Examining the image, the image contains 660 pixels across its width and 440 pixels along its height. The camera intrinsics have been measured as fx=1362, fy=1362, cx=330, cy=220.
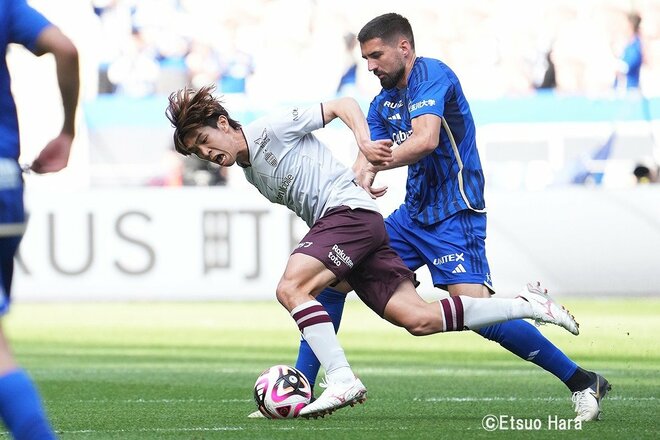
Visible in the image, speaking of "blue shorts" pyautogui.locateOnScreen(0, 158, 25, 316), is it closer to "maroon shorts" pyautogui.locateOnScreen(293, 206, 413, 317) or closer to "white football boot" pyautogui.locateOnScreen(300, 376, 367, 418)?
"white football boot" pyautogui.locateOnScreen(300, 376, 367, 418)

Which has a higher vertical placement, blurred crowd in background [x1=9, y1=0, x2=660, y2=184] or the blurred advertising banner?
blurred crowd in background [x1=9, y1=0, x2=660, y2=184]

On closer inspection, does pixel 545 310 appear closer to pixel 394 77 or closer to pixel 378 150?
pixel 378 150

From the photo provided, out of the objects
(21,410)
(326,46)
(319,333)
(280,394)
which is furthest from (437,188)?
(326,46)

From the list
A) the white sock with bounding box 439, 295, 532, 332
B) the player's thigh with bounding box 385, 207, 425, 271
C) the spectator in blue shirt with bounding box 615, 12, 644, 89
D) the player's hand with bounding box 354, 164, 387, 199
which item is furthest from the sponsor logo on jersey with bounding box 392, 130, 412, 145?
the spectator in blue shirt with bounding box 615, 12, 644, 89

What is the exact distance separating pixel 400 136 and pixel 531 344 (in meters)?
1.36

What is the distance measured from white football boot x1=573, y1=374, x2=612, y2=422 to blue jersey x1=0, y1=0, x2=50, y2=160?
3582mm

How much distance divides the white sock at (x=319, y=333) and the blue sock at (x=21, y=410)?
8.27 feet

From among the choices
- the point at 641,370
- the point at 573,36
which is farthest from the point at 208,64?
the point at 641,370

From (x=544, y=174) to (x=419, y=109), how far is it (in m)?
11.9

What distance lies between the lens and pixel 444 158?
7.43 m

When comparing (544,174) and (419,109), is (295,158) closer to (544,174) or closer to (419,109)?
(419,109)

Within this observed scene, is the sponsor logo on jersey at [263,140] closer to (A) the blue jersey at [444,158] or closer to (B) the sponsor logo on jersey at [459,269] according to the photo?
(A) the blue jersey at [444,158]

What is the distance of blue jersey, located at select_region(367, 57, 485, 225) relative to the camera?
738cm

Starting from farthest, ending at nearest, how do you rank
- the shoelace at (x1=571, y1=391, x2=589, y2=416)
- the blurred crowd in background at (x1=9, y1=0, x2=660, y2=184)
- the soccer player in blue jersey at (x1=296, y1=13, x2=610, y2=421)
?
the blurred crowd in background at (x1=9, y1=0, x2=660, y2=184) → the soccer player in blue jersey at (x1=296, y1=13, x2=610, y2=421) → the shoelace at (x1=571, y1=391, x2=589, y2=416)
